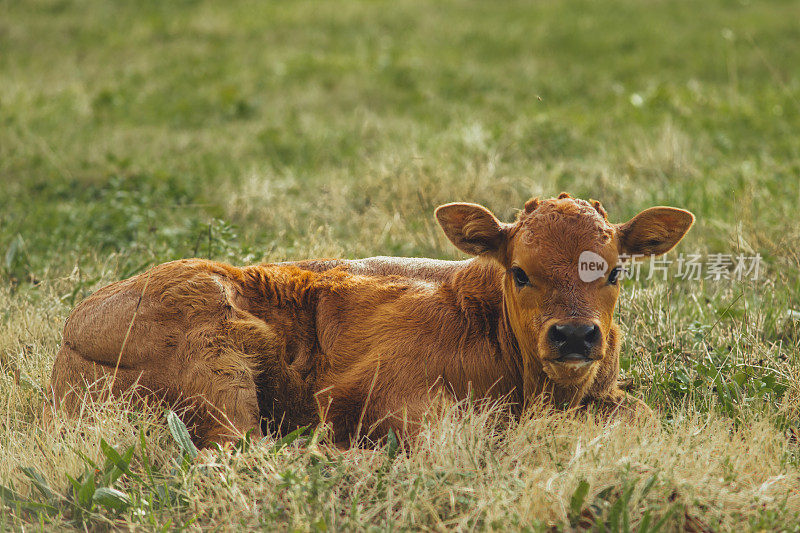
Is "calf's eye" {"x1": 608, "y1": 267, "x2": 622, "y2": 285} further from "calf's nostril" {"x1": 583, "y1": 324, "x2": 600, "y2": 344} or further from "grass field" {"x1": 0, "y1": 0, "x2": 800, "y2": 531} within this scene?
"grass field" {"x1": 0, "y1": 0, "x2": 800, "y2": 531}

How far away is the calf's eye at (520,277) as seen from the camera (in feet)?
13.1

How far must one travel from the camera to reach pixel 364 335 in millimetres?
4473

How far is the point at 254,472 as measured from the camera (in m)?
3.52

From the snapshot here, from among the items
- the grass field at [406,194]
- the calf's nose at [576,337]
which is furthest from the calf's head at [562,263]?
the grass field at [406,194]

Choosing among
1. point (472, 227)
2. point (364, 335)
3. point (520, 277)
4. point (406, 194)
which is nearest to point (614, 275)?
point (520, 277)

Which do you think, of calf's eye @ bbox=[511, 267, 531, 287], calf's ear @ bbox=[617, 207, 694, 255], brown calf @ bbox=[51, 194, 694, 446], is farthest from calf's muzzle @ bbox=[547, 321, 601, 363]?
calf's ear @ bbox=[617, 207, 694, 255]

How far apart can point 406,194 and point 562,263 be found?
3839 mm

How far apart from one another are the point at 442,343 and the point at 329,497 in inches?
46.4

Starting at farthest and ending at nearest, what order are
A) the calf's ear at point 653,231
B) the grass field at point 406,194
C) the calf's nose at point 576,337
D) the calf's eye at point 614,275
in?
the calf's ear at point 653,231, the calf's eye at point 614,275, the calf's nose at point 576,337, the grass field at point 406,194

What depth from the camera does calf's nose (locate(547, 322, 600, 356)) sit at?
367 cm

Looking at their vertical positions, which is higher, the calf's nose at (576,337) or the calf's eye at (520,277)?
the calf's eye at (520,277)

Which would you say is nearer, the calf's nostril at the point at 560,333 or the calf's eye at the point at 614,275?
the calf's nostril at the point at 560,333

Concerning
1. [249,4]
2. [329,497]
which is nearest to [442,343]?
[329,497]

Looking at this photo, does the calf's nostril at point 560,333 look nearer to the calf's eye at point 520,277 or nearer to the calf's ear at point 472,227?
the calf's eye at point 520,277
